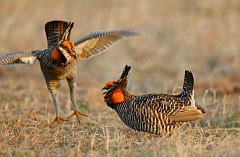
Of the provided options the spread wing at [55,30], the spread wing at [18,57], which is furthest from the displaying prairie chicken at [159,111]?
the spread wing at [18,57]

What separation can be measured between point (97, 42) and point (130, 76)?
3.90 m

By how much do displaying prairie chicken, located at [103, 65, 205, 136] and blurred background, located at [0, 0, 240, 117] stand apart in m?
2.14

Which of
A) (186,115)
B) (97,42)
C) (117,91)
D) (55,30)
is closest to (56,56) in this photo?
(55,30)

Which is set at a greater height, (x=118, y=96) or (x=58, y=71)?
(x=58, y=71)

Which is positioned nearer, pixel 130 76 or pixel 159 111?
pixel 159 111

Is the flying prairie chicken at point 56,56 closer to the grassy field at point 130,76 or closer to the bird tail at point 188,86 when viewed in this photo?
the grassy field at point 130,76

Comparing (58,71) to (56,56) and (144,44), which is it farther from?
(144,44)

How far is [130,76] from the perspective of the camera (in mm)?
12438

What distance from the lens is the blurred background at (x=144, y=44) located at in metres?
10.9

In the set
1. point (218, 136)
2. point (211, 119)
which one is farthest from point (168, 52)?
point (218, 136)

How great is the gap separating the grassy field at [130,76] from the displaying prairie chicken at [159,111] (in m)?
0.17

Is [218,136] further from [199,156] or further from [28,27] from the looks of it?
[28,27]

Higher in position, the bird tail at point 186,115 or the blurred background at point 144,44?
the blurred background at point 144,44

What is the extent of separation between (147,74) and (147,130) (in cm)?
612
